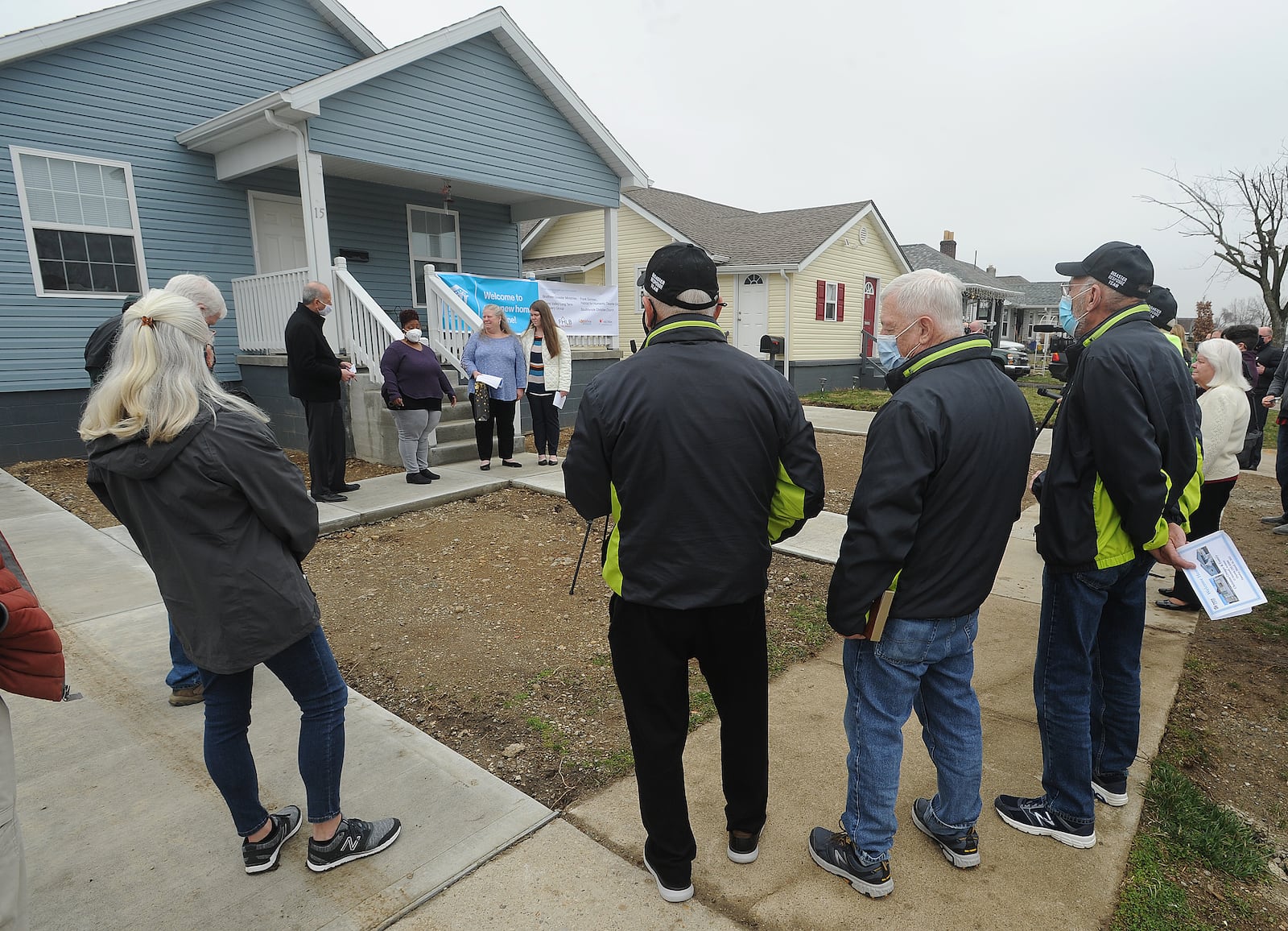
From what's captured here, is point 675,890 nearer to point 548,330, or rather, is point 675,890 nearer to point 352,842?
point 352,842

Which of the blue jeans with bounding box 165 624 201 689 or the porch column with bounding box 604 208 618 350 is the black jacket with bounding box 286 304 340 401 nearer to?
the blue jeans with bounding box 165 624 201 689

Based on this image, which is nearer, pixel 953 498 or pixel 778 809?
pixel 953 498

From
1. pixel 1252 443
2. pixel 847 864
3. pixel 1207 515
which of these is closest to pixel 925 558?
pixel 847 864

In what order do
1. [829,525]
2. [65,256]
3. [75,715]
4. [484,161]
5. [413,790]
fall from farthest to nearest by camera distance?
[484,161]
[65,256]
[829,525]
[75,715]
[413,790]

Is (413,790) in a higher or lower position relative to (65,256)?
lower

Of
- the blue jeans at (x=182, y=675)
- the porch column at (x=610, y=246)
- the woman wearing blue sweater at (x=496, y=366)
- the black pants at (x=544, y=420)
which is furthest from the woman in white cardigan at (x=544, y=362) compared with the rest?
the blue jeans at (x=182, y=675)

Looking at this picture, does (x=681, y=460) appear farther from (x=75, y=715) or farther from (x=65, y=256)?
(x=65, y=256)

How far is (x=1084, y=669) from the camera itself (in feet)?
7.75

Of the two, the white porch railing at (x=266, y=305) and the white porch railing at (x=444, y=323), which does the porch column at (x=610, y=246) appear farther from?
the white porch railing at (x=266, y=305)

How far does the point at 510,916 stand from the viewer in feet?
6.89

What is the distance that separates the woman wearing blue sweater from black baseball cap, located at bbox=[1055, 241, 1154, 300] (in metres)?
6.07

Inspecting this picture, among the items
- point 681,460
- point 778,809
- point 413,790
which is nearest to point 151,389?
point 681,460

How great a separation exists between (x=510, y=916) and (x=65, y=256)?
33.7 ft

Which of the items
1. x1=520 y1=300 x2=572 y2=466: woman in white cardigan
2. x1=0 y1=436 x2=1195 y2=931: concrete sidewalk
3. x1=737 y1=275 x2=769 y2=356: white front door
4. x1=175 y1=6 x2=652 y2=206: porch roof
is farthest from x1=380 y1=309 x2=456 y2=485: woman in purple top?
x1=737 y1=275 x2=769 y2=356: white front door
